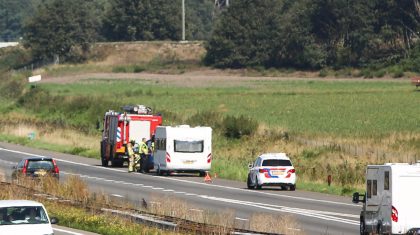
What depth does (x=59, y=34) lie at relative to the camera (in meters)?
176

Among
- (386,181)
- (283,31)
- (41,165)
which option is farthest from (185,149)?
(283,31)

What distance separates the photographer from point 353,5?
154 meters

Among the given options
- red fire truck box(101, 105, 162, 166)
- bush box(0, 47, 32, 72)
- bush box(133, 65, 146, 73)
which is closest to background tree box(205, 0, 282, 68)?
bush box(133, 65, 146, 73)

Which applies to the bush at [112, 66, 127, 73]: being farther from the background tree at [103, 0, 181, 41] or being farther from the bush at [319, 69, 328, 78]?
the bush at [319, 69, 328, 78]

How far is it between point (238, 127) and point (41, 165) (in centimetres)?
2967

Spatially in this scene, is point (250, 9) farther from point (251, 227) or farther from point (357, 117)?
point (251, 227)

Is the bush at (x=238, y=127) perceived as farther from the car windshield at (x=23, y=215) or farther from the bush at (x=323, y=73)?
the bush at (x=323, y=73)

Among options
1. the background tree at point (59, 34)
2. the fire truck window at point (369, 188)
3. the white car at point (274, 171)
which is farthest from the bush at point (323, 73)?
the fire truck window at point (369, 188)

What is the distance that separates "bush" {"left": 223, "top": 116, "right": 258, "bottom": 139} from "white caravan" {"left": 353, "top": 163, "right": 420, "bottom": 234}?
152ft

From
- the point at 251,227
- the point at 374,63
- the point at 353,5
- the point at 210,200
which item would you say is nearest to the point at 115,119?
the point at 210,200

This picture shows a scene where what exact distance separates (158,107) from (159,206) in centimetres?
6273

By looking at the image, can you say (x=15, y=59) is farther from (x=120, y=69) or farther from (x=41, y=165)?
(x=41, y=165)

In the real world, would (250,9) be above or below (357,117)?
above

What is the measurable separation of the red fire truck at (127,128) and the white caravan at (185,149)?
5.11m
